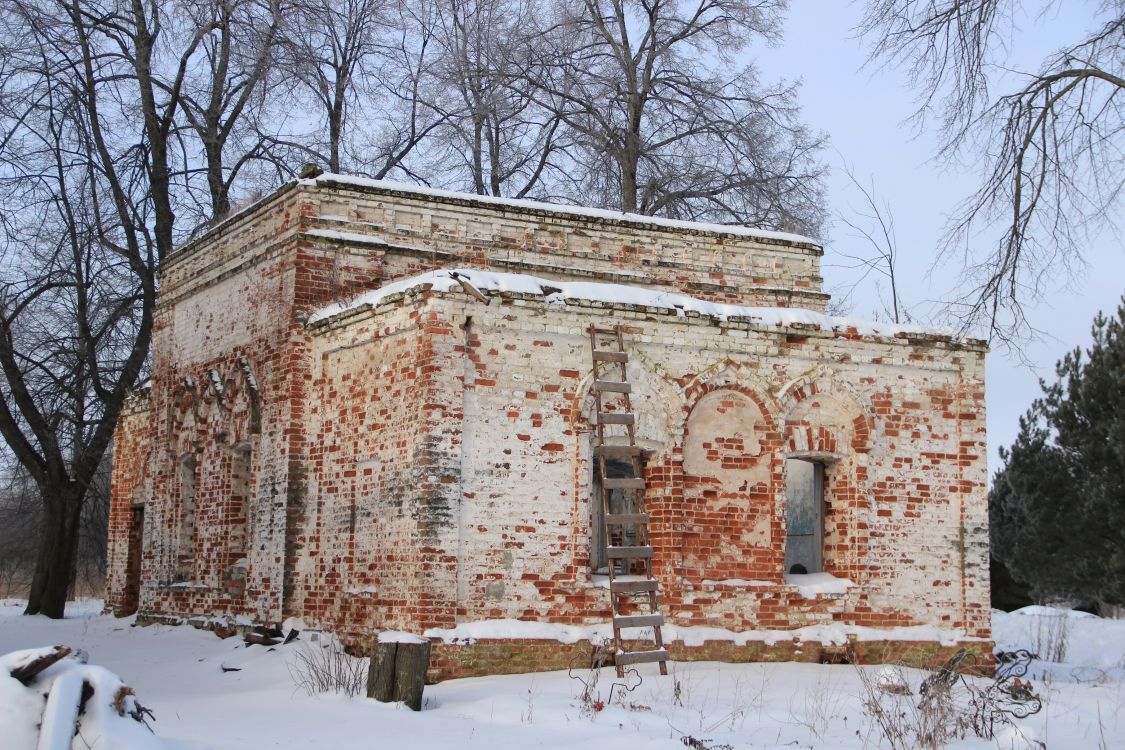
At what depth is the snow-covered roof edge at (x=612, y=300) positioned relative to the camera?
12289 mm

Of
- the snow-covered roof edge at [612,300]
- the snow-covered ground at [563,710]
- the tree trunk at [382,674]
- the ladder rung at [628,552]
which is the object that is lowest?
the snow-covered ground at [563,710]

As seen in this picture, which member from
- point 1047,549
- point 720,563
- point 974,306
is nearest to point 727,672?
point 720,563

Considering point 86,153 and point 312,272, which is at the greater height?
point 86,153

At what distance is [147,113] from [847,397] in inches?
558

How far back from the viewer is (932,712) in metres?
8.57

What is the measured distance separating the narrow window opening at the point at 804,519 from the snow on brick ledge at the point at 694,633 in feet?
3.08

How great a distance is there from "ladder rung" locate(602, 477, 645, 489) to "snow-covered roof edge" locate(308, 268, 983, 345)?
1878 millimetres

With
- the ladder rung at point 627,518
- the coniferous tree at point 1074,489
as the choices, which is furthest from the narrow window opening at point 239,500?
the coniferous tree at point 1074,489

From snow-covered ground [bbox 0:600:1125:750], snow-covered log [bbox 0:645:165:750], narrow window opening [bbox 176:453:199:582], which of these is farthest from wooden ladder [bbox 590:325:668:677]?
narrow window opening [bbox 176:453:199:582]

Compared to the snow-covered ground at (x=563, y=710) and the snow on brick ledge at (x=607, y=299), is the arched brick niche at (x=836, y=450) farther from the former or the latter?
the snow-covered ground at (x=563, y=710)

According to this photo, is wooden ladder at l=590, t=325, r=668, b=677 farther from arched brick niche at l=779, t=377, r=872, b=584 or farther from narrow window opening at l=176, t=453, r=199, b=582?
narrow window opening at l=176, t=453, r=199, b=582

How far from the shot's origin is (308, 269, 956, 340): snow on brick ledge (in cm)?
1228

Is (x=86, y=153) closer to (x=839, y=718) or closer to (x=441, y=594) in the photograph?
(x=441, y=594)

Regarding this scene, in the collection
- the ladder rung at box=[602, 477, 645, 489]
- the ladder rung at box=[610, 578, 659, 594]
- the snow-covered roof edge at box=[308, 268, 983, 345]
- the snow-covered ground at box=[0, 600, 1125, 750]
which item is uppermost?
the snow-covered roof edge at box=[308, 268, 983, 345]
